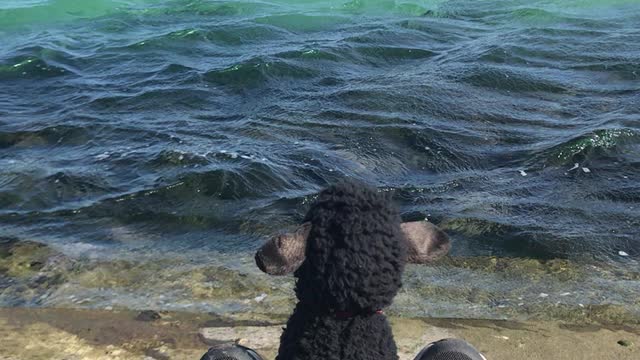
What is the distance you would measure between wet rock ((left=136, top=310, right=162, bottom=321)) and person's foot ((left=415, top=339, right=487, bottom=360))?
6.76 feet

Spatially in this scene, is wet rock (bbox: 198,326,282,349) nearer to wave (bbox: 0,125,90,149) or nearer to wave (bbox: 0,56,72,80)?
wave (bbox: 0,125,90,149)

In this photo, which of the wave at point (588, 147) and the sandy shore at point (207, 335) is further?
the wave at point (588, 147)

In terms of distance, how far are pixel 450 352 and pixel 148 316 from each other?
87.7 inches

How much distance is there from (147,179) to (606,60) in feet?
23.4

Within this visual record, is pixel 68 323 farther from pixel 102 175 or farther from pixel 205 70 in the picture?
pixel 205 70

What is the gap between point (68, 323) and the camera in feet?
14.7

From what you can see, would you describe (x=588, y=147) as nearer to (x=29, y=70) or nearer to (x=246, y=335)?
(x=246, y=335)

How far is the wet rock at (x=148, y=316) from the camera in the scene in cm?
450

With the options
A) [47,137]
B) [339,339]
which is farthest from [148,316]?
[47,137]

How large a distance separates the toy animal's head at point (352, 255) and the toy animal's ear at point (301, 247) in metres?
0.03

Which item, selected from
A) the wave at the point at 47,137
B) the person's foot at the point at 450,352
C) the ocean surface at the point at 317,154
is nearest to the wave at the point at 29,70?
the ocean surface at the point at 317,154

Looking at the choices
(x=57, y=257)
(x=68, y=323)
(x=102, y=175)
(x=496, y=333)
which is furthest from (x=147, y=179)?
(x=496, y=333)

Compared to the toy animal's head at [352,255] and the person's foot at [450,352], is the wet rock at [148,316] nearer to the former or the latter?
the person's foot at [450,352]

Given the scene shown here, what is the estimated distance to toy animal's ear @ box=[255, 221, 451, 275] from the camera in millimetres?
2334
